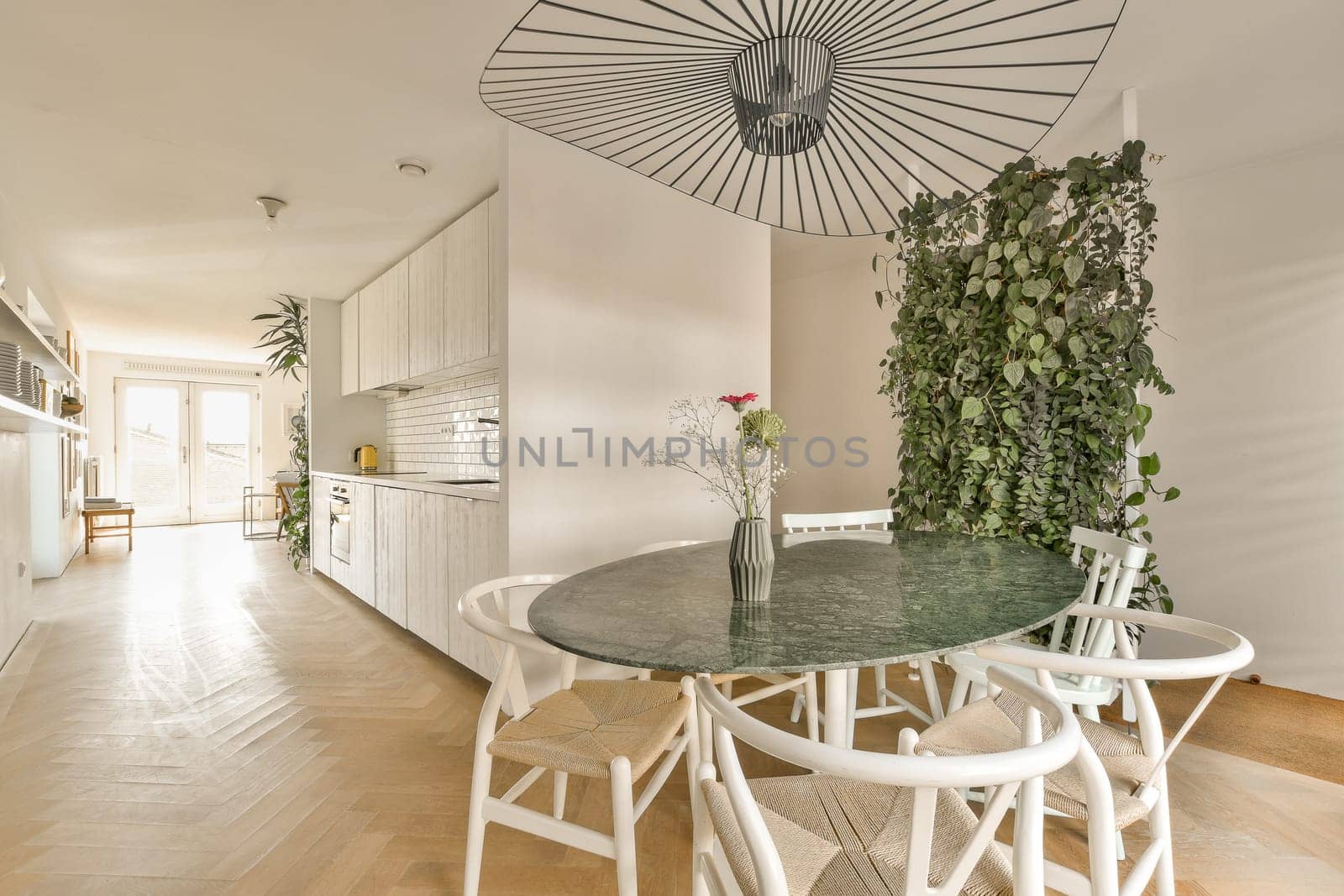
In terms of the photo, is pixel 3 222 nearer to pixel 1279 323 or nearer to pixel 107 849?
pixel 107 849

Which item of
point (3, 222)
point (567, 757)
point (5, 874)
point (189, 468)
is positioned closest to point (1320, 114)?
point (567, 757)

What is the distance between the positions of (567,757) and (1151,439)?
377 cm

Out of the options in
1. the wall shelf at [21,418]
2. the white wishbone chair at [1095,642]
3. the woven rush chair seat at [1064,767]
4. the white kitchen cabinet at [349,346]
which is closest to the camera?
the woven rush chair seat at [1064,767]

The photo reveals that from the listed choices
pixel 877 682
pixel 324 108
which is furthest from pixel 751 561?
pixel 324 108

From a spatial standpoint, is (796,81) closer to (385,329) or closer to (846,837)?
(846,837)

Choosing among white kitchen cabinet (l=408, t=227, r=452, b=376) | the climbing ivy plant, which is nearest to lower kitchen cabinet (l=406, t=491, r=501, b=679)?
white kitchen cabinet (l=408, t=227, r=452, b=376)

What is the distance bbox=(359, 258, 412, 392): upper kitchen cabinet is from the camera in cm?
444

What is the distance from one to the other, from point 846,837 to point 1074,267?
2227 millimetres

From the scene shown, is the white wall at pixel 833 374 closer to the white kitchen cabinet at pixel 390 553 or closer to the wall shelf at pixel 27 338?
the white kitchen cabinet at pixel 390 553

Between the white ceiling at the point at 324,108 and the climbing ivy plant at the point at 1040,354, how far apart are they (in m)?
0.49

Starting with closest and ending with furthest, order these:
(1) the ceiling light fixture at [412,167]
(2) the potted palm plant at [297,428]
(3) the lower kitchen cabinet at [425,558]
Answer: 1. (3) the lower kitchen cabinet at [425,558]
2. (1) the ceiling light fixture at [412,167]
3. (2) the potted palm plant at [297,428]

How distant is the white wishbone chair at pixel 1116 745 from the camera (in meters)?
0.95

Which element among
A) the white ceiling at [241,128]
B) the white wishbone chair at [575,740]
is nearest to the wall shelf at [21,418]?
the white ceiling at [241,128]

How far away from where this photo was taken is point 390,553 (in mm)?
3885
